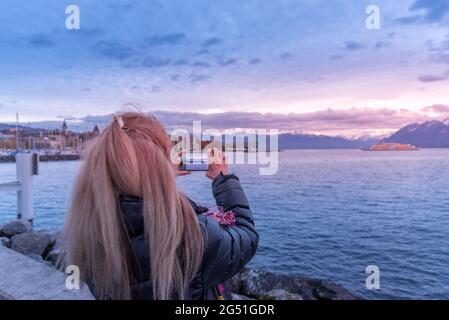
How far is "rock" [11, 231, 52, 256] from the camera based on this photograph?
7.77 m

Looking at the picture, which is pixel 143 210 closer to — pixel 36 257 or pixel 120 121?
pixel 120 121

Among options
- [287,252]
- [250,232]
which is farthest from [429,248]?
[250,232]

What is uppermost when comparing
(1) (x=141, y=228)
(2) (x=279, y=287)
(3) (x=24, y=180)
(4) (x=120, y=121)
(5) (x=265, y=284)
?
(4) (x=120, y=121)

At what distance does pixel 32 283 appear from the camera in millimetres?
4703

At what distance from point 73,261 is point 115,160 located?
2.09ft

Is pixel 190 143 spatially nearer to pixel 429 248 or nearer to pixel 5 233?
pixel 5 233

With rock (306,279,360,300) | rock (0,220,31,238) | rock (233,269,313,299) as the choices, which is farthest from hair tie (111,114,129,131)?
rock (306,279,360,300)

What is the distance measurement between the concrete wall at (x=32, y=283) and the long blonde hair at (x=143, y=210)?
244 centimetres

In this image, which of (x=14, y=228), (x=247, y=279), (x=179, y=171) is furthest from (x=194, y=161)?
(x=14, y=228)

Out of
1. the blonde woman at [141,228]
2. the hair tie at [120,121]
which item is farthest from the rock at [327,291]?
the hair tie at [120,121]

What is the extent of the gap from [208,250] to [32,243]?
733 centimetres

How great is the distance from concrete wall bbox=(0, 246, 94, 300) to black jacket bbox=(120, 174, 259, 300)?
8.06 feet

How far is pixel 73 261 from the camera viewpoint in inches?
77.5

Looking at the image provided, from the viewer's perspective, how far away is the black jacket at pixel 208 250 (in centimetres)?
178
